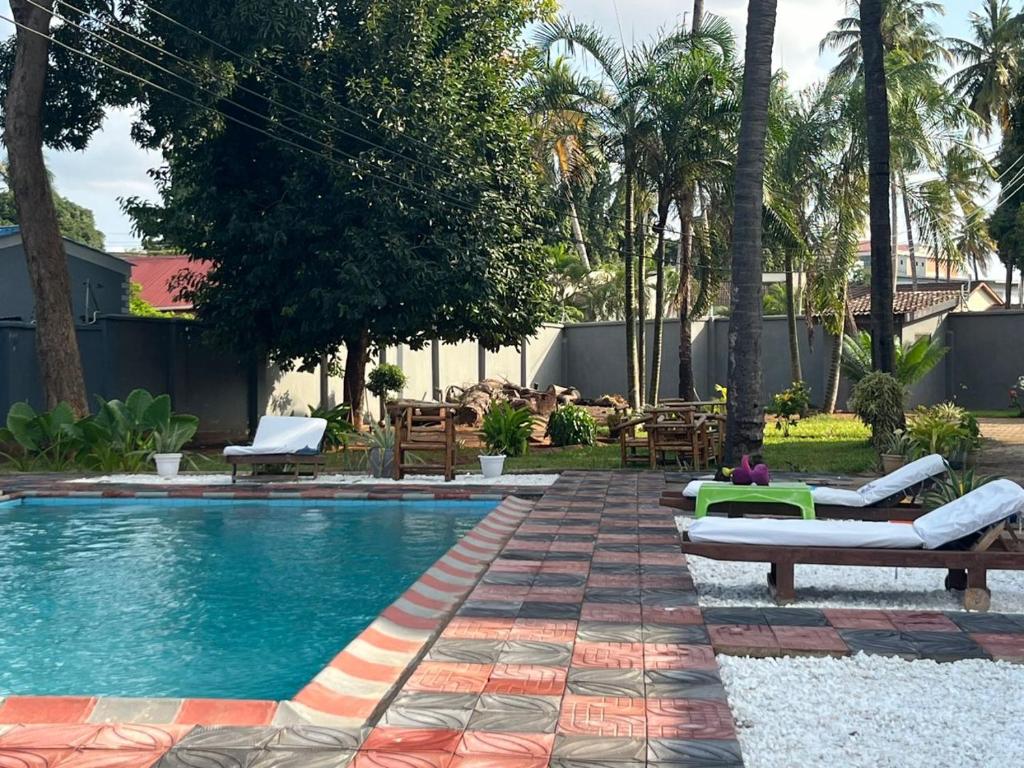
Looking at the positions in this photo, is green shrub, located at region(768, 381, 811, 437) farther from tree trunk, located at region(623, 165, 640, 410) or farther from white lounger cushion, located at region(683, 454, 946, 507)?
white lounger cushion, located at region(683, 454, 946, 507)

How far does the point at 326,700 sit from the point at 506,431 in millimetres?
11006

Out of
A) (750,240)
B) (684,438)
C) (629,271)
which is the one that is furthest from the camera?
(629,271)

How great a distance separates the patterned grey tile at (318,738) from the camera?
141 inches

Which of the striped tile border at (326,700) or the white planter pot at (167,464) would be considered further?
the white planter pot at (167,464)

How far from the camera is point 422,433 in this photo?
1230 cm

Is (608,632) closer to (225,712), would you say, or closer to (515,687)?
(515,687)

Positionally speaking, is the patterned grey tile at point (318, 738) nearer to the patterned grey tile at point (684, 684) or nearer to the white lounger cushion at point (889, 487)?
the patterned grey tile at point (684, 684)

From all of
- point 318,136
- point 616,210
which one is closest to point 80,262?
point 318,136

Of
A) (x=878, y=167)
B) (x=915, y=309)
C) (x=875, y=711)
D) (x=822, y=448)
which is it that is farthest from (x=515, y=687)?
(x=915, y=309)

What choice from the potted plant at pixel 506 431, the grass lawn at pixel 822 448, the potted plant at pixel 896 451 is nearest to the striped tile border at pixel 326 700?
the potted plant at pixel 896 451

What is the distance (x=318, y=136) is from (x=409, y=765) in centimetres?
1362

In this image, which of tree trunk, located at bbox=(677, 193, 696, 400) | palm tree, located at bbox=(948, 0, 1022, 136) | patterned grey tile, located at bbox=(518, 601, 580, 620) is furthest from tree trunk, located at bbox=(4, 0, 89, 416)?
palm tree, located at bbox=(948, 0, 1022, 136)

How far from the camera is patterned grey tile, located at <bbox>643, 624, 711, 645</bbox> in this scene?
4793 mm

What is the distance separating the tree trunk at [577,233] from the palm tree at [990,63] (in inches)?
554
